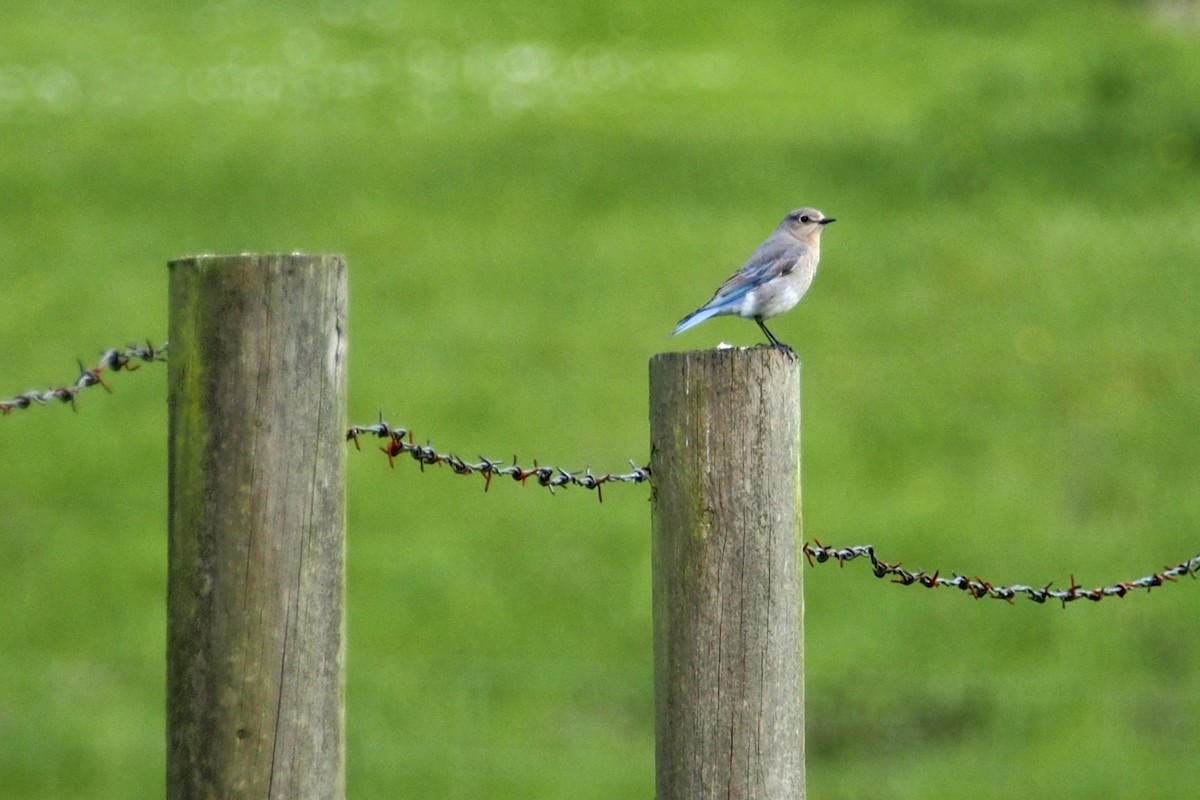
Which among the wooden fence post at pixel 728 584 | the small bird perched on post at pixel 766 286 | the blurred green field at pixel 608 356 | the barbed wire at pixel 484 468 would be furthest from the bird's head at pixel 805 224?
the blurred green field at pixel 608 356

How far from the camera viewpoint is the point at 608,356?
17.5 m

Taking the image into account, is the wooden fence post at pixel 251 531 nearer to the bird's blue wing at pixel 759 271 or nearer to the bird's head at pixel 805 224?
the bird's blue wing at pixel 759 271

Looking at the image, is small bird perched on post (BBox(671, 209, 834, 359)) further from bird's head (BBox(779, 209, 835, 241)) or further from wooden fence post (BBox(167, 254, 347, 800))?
wooden fence post (BBox(167, 254, 347, 800))

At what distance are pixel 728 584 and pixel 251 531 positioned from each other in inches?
36.6

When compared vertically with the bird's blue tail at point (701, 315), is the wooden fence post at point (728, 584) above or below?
below

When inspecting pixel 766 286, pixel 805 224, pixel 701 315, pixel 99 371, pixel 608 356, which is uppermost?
pixel 608 356

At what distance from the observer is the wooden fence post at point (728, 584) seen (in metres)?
3.52

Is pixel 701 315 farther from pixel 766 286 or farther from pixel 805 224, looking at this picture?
pixel 805 224

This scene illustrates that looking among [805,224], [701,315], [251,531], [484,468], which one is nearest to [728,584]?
[251,531]

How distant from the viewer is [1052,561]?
13.5m

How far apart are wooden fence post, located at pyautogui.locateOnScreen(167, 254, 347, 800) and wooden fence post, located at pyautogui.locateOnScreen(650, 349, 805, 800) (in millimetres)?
690

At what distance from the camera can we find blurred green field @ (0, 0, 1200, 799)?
37.2 feet

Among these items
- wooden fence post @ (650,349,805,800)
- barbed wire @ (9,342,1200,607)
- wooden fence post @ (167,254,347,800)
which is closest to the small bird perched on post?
barbed wire @ (9,342,1200,607)

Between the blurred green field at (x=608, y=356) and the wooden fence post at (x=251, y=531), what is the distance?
6.93 m
